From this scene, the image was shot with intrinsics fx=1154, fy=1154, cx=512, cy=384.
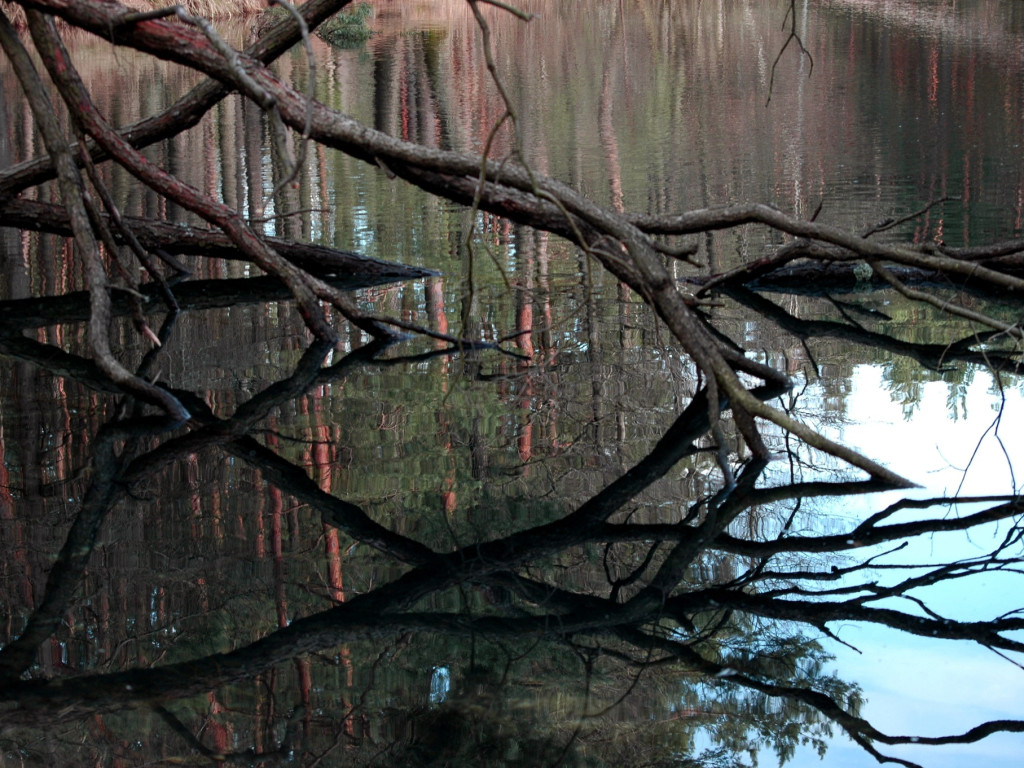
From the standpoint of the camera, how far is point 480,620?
3881 mm

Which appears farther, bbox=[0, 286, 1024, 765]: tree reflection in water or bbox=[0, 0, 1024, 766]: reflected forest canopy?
bbox=[0, 0, 1024, 766]: reflected forest canopy

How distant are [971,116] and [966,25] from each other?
14977mm

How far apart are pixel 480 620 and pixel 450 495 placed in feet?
3.68

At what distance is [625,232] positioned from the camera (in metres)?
5.59

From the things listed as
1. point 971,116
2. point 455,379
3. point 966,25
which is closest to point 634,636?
point 455,379

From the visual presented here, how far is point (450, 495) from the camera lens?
4945 millimetres

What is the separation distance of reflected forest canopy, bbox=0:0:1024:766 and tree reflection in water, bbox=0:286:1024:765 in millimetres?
14

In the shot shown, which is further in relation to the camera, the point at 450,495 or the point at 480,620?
the point at 450,495

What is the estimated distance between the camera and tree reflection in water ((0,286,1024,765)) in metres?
3.28

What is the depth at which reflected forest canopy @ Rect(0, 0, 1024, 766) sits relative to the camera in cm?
340

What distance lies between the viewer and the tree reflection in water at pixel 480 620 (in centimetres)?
328

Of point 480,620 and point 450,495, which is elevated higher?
point 450,495

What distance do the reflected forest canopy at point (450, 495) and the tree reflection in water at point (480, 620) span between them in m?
0.01

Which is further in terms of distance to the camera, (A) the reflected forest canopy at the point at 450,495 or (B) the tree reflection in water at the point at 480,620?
(A) the reflected forest canopy at the point at 450,495
